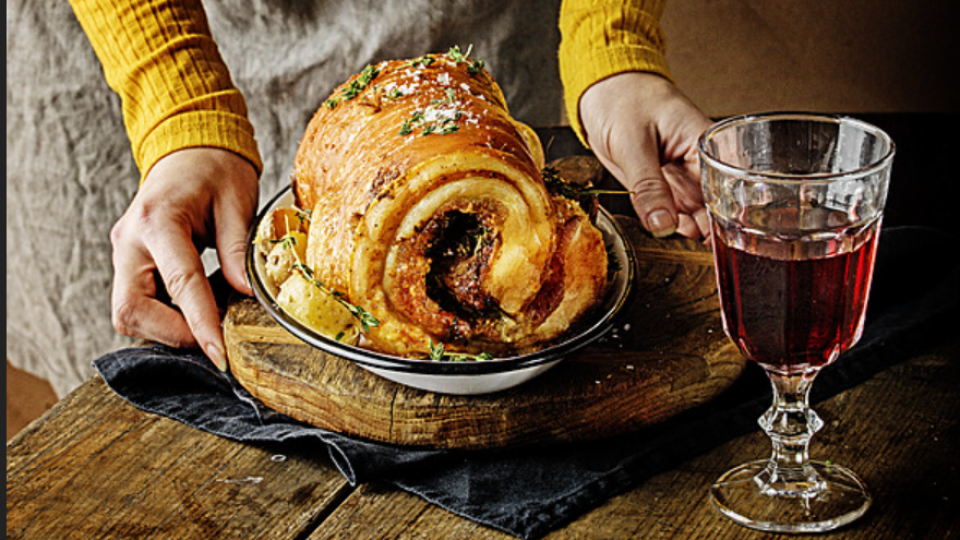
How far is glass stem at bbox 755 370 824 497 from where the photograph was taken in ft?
3.20

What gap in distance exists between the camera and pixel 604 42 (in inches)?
65.9

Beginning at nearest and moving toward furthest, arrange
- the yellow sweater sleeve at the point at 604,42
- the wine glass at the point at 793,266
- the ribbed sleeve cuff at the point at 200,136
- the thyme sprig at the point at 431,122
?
the wine glass at the point at 793,266
the thyme sprig at the point at 431,122
the ribbed sleeve cuff at the point at 200,136
the yellow sweater sleeve at the point at 604,42

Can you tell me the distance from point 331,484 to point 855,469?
53 centimetres

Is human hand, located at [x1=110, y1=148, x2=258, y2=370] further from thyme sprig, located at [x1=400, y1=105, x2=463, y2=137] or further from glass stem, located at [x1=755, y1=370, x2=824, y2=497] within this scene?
glass stem, located at [x1=755, y1=370, x2=824, y2=497]

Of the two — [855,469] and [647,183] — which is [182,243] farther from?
[855,469]

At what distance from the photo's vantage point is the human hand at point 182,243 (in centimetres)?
133

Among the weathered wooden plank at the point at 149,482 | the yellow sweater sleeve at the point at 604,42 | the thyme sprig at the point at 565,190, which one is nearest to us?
the weathered wooden plank at the point at 149,482

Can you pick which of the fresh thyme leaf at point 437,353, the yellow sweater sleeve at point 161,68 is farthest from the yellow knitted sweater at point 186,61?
the fresh thyme leaf at point 437,353

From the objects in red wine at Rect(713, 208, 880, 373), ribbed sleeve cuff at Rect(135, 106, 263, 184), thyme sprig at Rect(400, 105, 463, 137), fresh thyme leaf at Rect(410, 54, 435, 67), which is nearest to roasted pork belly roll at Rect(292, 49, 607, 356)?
thyme sprig at Rect(400, 105, 463, 137)

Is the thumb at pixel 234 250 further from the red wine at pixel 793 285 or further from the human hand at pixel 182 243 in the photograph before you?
the red wine at pixel 793 285

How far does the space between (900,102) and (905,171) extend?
2.14ft

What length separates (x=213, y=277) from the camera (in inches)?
57.9

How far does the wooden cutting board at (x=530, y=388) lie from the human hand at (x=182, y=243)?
66 millimetres

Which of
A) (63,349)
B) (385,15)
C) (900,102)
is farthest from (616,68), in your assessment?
(63,349)
